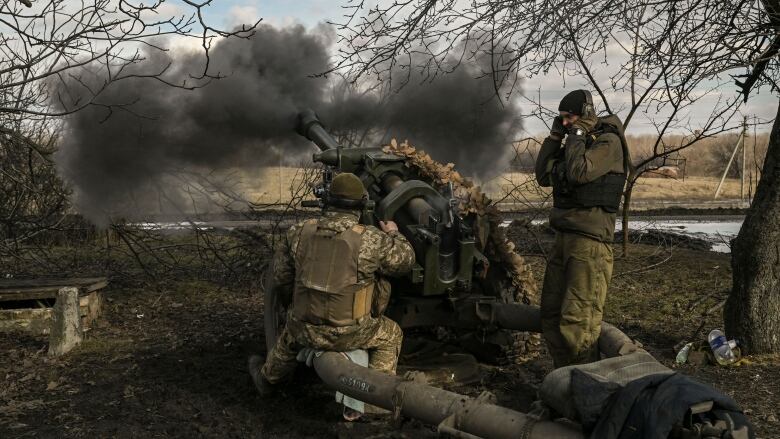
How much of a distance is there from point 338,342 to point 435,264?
0.98 metres

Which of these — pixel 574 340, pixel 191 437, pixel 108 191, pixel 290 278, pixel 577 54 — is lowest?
pixel 191 437

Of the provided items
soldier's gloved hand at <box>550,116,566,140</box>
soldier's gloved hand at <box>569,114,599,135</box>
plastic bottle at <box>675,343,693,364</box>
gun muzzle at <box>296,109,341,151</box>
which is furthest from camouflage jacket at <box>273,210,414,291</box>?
plastic bottle at <box>675,343,693,364</box>

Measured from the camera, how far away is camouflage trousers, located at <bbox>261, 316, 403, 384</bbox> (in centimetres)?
505

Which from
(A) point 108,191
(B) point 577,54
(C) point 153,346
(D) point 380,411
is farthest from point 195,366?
(B) point 577,54

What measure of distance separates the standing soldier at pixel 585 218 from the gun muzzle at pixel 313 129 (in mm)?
2925

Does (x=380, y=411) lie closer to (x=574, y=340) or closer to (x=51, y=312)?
(x=574, y=340)

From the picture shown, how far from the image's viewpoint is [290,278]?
5406mm

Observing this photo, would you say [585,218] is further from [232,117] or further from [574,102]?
[232,117]

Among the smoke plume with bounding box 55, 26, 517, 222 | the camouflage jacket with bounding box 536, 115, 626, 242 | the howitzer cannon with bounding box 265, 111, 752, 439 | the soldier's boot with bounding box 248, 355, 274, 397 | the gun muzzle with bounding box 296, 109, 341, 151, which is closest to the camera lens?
the howitzer cannon with bounding box 265, 111, 752, 439

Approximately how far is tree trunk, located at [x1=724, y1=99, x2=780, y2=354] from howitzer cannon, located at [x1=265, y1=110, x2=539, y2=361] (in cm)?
193

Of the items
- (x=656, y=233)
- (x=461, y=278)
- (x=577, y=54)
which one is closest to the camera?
(x=461, y=278)

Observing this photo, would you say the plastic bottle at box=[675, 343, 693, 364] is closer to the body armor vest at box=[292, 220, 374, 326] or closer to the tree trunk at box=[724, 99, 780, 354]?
the tree trunk at box=[724, 99, 780, 354]

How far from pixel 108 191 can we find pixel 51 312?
5.03 ft

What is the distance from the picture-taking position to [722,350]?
20.0ft
